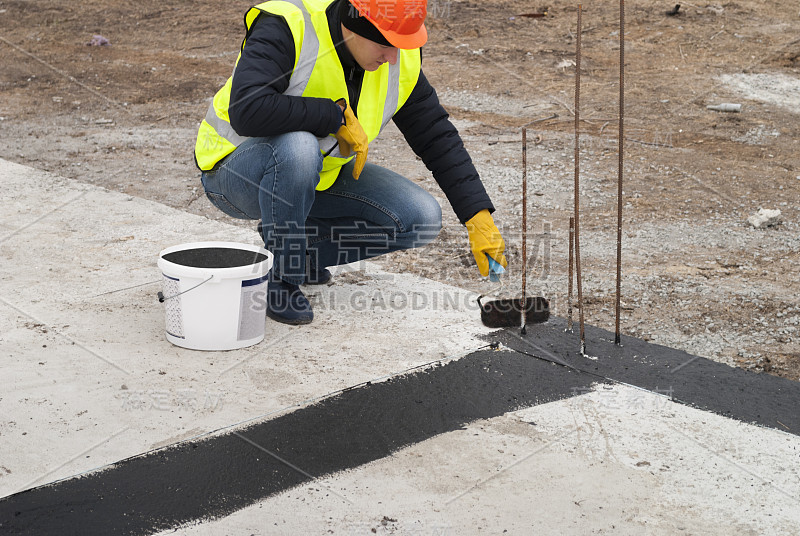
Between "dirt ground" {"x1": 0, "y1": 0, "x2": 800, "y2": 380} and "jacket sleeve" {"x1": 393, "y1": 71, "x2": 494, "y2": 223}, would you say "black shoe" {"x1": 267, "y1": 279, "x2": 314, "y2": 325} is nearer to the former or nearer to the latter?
"jacket sleeve" {"x1": 393, "y1": 71, "x2": 494, "y2": 223}

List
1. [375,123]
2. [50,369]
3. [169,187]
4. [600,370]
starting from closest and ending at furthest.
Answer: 1. [50,369]
2. [600,370]
3. [375,123]
4. [169,187]

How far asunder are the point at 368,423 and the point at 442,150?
114 centimetres

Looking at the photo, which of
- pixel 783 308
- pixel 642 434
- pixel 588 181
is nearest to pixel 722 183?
pixel 588 181

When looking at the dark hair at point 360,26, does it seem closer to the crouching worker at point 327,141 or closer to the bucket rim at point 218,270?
the crouching worker at point 327,141

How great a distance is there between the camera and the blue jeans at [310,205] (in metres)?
2.84

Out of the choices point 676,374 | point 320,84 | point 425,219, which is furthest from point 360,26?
point 676,374

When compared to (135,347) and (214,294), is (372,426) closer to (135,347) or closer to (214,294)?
(214,294)

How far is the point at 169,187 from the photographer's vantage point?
16.4 feet

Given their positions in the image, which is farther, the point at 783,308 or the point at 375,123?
the point at 783,308

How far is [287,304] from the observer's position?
3.06 metres

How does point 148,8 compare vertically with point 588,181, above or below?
above

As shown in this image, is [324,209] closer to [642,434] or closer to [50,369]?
[50,369]

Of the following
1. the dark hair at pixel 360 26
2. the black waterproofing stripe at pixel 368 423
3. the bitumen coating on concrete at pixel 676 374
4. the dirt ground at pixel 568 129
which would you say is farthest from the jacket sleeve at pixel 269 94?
the dirt ground at pixel 568 129

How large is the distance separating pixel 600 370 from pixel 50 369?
5.82 ft
